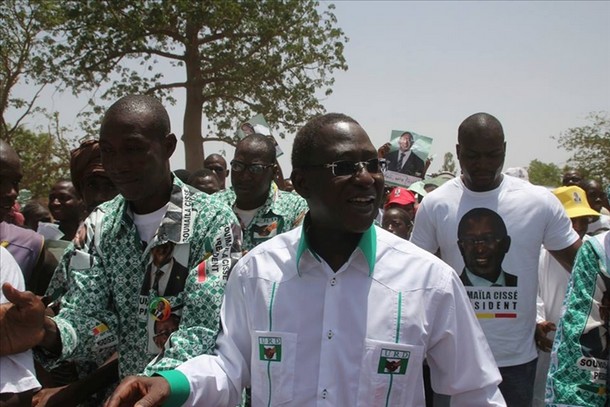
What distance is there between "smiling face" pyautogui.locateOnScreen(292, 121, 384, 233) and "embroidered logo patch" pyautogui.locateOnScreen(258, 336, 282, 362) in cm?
43

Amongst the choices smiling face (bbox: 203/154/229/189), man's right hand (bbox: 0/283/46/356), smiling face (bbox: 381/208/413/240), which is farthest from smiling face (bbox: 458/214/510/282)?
smiling face (bbox: 203/154/229/189)

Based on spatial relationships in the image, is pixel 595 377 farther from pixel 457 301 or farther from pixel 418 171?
pixel 418 171

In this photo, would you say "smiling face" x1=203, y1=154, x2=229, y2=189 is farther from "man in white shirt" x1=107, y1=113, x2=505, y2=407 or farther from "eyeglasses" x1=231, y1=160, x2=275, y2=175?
"man in white shirt" x1=107, y1=113, x2=505, y2=407

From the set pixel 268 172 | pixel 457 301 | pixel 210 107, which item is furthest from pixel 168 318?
pixel 210 107

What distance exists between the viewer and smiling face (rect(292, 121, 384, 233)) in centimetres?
233

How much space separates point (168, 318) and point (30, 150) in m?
24.5

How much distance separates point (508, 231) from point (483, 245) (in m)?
0.18

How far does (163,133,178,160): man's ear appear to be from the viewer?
112 inches

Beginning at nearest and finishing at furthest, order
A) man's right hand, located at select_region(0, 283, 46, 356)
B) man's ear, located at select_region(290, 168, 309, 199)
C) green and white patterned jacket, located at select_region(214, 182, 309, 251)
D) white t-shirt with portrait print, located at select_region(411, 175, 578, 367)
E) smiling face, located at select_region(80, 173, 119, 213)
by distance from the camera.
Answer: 1. man's right hand, located at select_region(0, 283, 46, 356)
2. man's ear, located at select_region(290, 168, 309, 199)
3. smiling face, located at select_region(80, 173, 119, 213)
4. white t-shirt with portrait print, located at select_region(411, 175, 578, 367)
5. green and white patterned jacket, located at select_region(214, 182, 309, 251)

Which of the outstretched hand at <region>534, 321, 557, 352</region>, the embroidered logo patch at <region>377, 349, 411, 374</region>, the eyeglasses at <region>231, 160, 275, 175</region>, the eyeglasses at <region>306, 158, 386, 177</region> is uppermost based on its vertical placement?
the eyeglasses at <region>306, 158, 386, 177</region>

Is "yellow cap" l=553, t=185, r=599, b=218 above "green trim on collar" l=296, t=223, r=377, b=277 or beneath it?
beneath

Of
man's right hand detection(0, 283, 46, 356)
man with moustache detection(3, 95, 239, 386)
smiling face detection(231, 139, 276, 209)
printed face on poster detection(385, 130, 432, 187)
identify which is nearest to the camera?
man's right hand detection(0, 283, 46, 356)

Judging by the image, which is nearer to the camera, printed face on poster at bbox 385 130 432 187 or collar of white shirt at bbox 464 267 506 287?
collar of white shirt at bbox 464 267 506 287

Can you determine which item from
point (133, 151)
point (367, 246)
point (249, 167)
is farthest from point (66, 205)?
point (367, 246)
